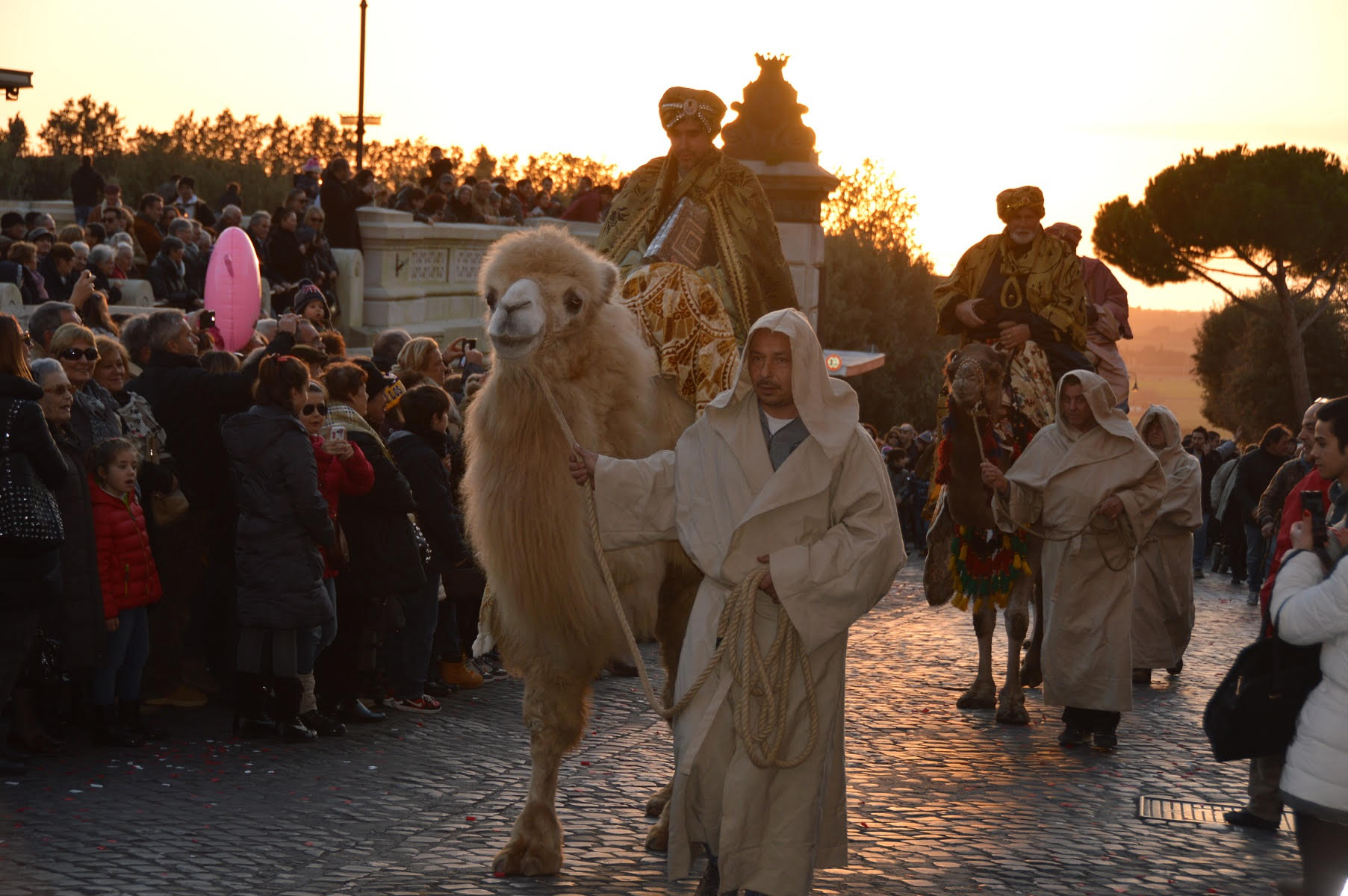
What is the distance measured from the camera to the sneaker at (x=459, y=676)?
11.5 meters

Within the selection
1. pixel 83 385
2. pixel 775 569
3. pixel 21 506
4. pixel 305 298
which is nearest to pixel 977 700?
pixel 775 569

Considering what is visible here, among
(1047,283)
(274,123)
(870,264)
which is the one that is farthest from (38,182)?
(870,264)

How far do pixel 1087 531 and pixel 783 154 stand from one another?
15.8 meters

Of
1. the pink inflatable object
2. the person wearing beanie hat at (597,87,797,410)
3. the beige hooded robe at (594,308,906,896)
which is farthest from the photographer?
the pink inflatable object

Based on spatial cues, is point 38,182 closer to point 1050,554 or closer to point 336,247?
point 336,247

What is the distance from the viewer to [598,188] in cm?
2920

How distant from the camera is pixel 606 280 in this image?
713 centimetres

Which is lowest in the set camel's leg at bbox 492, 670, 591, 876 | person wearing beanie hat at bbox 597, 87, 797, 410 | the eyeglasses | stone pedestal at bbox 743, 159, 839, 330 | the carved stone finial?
camel's leg at bbox 492, 670, 591, 876

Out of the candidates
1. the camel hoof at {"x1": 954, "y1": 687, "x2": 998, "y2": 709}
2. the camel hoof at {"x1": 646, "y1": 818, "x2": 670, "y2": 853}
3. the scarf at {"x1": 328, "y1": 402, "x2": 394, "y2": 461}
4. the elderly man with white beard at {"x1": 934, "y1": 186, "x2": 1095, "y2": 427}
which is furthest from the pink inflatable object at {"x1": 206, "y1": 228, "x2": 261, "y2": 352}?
the camel hoof at {"x1": 646, "y1": 818, "x2": 670, "y2": 853}

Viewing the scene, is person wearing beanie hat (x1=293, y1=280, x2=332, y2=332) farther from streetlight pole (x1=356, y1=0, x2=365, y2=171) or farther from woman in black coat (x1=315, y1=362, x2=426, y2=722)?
streetlight pole (x1=356, y1=0, x2=365, y2=171)

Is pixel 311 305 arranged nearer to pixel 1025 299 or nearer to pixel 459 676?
pixel 459 676

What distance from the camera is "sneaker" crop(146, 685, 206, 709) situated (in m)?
9.82

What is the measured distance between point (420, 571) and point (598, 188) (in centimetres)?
1978

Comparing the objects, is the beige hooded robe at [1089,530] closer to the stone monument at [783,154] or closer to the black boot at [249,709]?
the black boot at [249,709]
